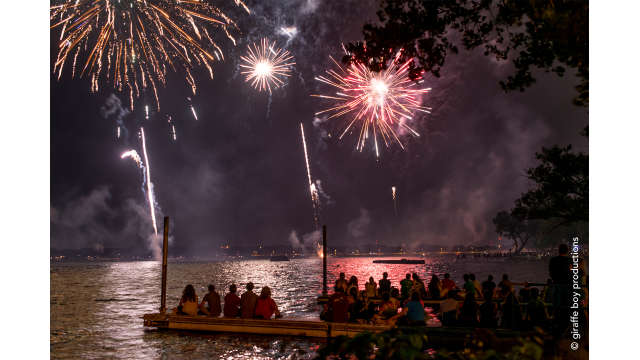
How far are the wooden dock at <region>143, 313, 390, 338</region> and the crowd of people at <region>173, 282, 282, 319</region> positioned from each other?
355 millimetres

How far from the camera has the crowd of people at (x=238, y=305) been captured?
17.6 meters

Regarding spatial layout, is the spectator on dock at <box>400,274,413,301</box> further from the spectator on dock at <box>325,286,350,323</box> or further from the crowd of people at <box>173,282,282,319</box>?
the crowd of people at <box>173,282,282,319</box>

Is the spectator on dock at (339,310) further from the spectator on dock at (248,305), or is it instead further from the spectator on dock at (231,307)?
the spectator on dock at (231,307)

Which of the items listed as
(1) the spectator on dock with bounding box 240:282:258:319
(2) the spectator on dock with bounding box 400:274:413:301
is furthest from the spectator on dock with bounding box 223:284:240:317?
(2) the spectator on dock with bounding box 400:274:413:301

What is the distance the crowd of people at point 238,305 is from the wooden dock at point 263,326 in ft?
1.17

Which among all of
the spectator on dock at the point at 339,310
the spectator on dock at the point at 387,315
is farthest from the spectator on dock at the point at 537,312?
the spectator on dock at the point at 339,310

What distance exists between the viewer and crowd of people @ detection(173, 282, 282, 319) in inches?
691

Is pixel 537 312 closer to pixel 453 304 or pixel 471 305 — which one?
pixel 471 305

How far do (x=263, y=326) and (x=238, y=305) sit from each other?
1.79m
